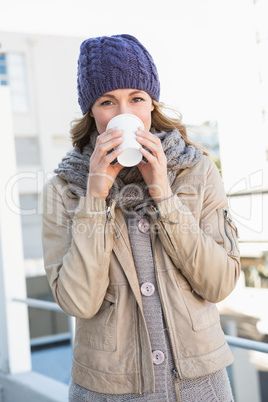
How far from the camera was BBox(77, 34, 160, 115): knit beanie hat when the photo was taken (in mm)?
1224

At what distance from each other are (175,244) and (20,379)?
6.57 feet

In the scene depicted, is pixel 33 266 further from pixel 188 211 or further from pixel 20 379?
pixel 188 211

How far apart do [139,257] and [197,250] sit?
16 cm

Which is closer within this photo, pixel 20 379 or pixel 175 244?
pixel 175 244

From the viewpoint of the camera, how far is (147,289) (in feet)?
3.75

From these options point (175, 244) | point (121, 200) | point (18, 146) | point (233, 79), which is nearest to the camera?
point (175, 244)

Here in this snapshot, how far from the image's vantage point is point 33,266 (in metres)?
12.4

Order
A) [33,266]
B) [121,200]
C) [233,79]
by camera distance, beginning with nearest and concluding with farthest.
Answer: [121,200] < [233,79] < [33,266]

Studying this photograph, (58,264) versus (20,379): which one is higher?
(58,264)

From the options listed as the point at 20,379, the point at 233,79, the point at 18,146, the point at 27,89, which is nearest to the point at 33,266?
the point at 18,146

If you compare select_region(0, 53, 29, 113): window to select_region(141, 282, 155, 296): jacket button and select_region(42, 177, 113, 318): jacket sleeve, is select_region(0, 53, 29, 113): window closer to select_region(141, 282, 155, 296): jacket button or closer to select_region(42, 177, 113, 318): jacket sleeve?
select_region(42, 177, 113, 318): jacket sleeve

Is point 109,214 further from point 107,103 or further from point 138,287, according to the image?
point 107,103

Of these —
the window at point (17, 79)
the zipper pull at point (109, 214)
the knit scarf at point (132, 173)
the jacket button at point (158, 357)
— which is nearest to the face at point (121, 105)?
the knit scarf at point (132, 173)

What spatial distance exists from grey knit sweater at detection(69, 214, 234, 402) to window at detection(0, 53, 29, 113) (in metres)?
15.9
